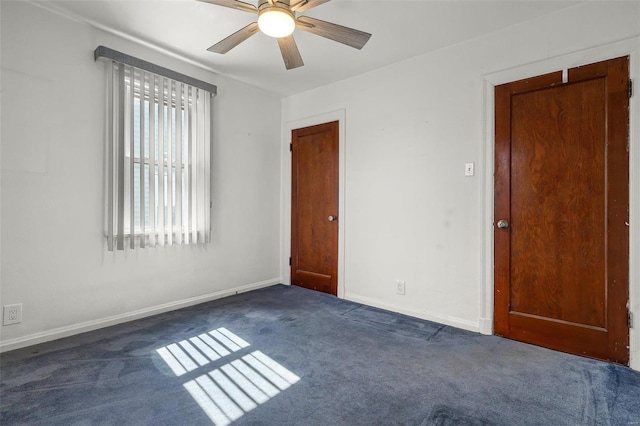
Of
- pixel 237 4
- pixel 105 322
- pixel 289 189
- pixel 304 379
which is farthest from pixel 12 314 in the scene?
pixel 289 189

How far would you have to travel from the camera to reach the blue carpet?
161cm

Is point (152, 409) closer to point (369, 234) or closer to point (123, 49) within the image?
point (369, 234)

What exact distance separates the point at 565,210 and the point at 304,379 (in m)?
2.23

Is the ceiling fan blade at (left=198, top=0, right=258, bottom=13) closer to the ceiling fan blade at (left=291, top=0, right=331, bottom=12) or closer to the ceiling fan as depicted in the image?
the ceiling fan

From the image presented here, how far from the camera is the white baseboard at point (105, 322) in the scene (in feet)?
7.55

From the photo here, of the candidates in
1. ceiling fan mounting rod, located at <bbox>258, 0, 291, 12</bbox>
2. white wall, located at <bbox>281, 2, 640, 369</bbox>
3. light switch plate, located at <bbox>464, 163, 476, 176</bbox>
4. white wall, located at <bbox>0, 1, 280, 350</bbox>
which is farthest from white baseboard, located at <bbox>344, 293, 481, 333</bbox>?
ceiling fan mounting rod, located at <bbox>258, 0, 291, 12</bbox>

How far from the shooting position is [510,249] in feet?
8.49

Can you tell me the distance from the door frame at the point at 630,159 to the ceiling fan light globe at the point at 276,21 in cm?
179

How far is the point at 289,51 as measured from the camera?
7.34 feet

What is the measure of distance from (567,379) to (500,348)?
1.51 feet

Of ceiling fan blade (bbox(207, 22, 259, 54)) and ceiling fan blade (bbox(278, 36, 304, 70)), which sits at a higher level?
ceiling fan blade (bbox(207, 22, 259, 54))

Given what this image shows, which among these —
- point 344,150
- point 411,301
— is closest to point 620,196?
point 411,301

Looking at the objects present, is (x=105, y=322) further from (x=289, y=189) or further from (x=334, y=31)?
(x=334, y=31)

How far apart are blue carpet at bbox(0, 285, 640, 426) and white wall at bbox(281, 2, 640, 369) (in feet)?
1.72
